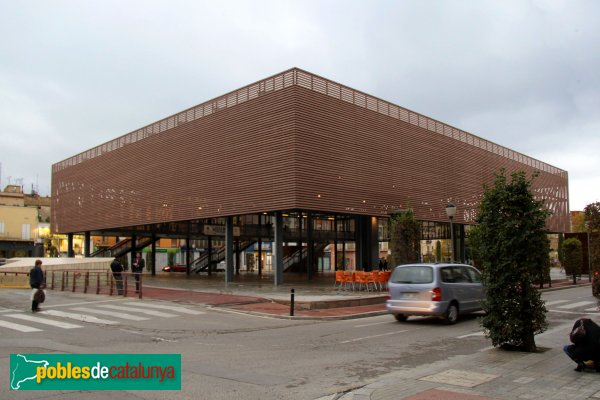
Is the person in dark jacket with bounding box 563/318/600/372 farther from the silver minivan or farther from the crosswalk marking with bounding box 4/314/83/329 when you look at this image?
the crosswalk marking with bounding box 4/314/83/329

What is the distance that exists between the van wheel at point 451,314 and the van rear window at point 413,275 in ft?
3.23

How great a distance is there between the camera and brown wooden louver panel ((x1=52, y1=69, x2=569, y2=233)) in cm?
3041

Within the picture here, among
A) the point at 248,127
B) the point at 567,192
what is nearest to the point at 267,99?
the point at 248,127

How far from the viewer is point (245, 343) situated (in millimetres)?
11312

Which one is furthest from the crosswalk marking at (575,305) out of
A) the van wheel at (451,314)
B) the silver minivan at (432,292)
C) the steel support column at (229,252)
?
the steel support column at (229,252)

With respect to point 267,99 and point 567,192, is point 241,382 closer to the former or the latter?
point 267,99

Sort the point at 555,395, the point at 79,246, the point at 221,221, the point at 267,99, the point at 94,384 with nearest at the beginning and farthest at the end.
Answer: the point at 555,395 < the point at 94,384 < the point at 267,99 < the point at 221,221 < the point at 79,246

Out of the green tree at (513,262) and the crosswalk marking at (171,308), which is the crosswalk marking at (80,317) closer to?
the crosswalk marking at (171,308)

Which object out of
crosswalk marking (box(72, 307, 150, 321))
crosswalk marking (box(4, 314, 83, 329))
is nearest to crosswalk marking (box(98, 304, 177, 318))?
crosswalk marking (box(72, 307, 150, 321))

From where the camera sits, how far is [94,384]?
725 cm

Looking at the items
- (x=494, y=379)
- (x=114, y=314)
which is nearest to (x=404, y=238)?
(x=114, y=314)

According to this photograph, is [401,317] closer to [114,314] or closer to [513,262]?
[513,262]

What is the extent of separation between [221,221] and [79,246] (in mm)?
55829

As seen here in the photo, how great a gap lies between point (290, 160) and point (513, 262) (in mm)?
20680
